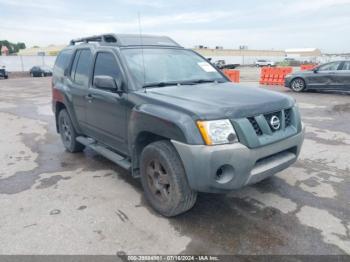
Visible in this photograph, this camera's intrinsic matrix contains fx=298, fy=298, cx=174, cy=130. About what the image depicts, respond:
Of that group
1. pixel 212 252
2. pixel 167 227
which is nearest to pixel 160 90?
pixel 167 227

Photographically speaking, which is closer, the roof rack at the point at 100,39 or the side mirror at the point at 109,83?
the side mirror at the point at 109,83

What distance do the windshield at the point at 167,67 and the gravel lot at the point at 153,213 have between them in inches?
59.0

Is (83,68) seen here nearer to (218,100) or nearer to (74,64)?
(74,64)

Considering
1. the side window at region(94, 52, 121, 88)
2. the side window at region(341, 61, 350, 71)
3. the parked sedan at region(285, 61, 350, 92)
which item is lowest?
the parked sedan at region(285, 61, 350, 92)

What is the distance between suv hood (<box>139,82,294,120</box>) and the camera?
2.80 meters

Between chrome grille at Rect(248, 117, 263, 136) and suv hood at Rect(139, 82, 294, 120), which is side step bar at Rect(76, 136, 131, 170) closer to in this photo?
suv hood at Rect(139, 82, 294, 120)

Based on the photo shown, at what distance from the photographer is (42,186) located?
417cm

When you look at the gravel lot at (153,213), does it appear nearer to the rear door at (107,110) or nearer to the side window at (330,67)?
the rear door at (107,110)

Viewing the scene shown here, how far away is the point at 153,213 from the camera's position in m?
3.38

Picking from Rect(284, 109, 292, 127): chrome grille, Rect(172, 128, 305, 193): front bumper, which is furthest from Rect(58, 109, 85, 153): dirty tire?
Rect(284, 109, 292, 127): chrome grille

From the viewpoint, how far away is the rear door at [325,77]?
1254 cm

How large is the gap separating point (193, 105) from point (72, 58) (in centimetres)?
316

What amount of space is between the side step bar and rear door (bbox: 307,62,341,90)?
11.3 m

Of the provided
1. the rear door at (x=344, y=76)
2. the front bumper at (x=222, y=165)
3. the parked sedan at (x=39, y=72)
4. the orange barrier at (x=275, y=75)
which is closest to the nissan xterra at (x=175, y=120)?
the front bumper at (x=222, y=165)
